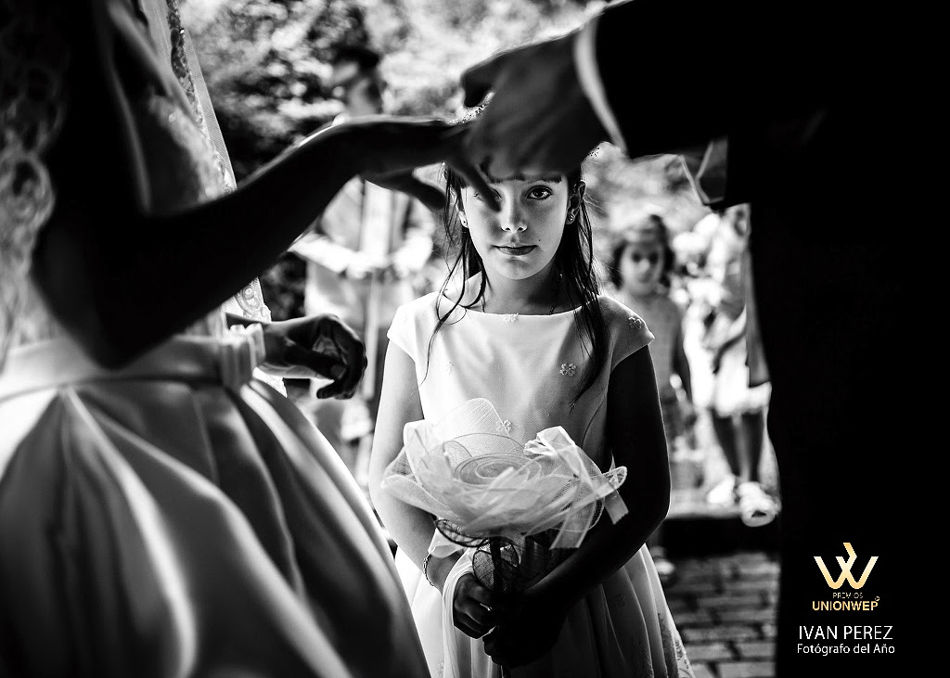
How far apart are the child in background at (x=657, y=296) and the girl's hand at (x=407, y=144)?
4.23m

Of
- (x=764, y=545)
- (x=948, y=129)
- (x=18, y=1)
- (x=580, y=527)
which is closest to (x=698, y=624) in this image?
(x=764, y=545)

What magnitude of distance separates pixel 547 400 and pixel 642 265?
362 cm

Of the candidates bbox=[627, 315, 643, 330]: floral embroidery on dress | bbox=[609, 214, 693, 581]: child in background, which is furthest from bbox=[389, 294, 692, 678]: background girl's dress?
bbox=[609, 214, 693, 581]: child in background

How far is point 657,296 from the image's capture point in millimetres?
5660

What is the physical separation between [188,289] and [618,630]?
4.27 feet

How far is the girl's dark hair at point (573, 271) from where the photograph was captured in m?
2.05

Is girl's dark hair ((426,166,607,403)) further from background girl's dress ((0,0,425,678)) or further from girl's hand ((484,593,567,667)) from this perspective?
background girl's dress ((0,0,425,678))

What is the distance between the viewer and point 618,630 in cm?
203

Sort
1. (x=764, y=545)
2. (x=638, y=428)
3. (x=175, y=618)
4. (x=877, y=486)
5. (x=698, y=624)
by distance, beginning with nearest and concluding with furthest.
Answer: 1. (x=175, y=618)
2. (x=877, y=486)
3. (x=638, y=428)
4. (x=698, y=624)
5. (x=764, y=545)

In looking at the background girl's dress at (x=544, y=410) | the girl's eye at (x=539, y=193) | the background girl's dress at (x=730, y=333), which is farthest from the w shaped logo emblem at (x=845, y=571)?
the background girl's dress at (x=730, y=333)

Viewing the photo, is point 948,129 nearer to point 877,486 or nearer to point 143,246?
point 877,486

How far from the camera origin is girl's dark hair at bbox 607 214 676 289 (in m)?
5.65

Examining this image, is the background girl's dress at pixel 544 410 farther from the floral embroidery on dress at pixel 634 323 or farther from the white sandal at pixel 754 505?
the white sandal at pixel 754 505

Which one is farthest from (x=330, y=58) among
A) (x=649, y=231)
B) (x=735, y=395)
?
(x=735, y=395)
